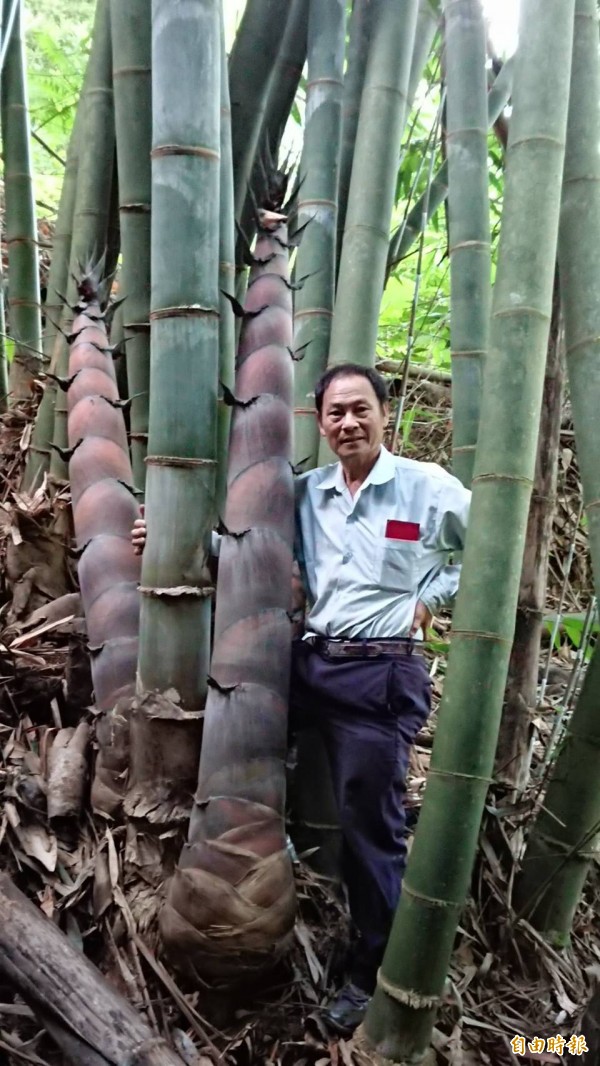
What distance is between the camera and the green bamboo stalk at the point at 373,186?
8.08 feet

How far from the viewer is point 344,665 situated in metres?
2.09

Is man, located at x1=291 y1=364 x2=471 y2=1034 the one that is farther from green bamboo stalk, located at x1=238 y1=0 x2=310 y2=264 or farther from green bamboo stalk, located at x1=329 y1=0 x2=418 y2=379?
green bamboo stalk, located at x1=238 y1=0 x2=310 y2=264

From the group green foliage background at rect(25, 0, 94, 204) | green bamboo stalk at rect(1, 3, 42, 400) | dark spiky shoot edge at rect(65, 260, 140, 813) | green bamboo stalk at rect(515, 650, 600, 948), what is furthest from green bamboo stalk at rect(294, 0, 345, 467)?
green foliage background at rect(25, 0, 94, 204)

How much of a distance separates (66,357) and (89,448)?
0.66m

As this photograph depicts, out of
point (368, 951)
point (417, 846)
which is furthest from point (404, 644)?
point (368, 951)

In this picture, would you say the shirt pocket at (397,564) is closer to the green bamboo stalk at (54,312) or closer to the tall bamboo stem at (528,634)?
the tall bamboo stem at (528,634)

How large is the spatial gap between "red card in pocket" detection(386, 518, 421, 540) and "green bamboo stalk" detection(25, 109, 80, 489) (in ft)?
4.59

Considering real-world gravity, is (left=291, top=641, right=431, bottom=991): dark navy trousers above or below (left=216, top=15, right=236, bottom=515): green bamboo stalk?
below

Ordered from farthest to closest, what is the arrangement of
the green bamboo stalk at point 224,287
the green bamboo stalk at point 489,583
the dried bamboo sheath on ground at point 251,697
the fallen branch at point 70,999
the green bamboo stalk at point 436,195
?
the green bamboo stalk at point 436,195
the green bamboo stalk at point 224,287
the dried bamboo sheath on ground at point 251,697
the green bamboo stalk at point 489,583
the fallen branch at point 70,999

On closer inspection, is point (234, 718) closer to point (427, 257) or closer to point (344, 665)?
point (344, 665)

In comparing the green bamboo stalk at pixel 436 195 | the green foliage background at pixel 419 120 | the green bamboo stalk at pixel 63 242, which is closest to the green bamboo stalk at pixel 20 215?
Answer: the green bamboo stalk at pixel 63 242

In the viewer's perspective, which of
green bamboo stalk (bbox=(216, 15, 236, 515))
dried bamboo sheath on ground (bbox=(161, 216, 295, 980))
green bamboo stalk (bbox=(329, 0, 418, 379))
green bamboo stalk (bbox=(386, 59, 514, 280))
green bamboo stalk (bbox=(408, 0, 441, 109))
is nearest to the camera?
dried bamboo sheath on ground (bbox=(161, 216, 295, 980))

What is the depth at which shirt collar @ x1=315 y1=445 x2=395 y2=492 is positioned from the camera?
220 cm

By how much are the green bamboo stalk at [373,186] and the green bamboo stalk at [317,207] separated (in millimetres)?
76
